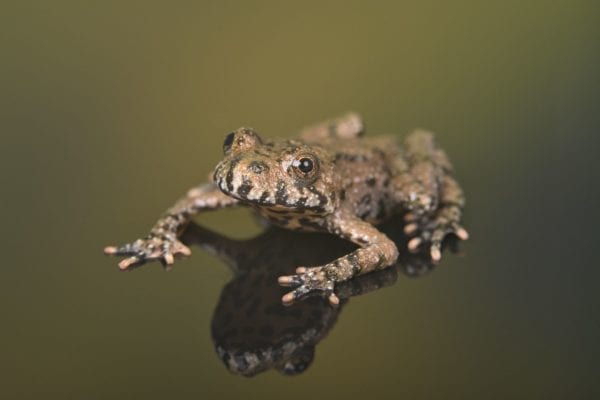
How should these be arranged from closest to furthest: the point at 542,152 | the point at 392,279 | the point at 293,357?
the point at 293,357 → the point at 392,279 → the point at 542,152

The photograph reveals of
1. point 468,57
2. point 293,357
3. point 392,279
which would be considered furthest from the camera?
point 468,57

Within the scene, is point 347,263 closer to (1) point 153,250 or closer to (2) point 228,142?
(2) point 228,142

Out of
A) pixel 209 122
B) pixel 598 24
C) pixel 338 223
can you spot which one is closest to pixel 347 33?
pixel 209 122

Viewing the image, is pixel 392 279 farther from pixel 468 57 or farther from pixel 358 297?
pixel 468 57

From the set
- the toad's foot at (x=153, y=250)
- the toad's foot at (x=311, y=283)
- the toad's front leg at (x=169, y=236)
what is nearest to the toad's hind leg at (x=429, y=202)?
the toad's foot at (x=311, y=283)

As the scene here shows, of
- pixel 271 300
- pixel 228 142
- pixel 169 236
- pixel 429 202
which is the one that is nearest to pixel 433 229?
pixel 429 202

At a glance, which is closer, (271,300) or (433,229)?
(271,300)

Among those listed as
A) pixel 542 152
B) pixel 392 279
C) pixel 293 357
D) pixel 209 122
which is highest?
pixel 209 122
